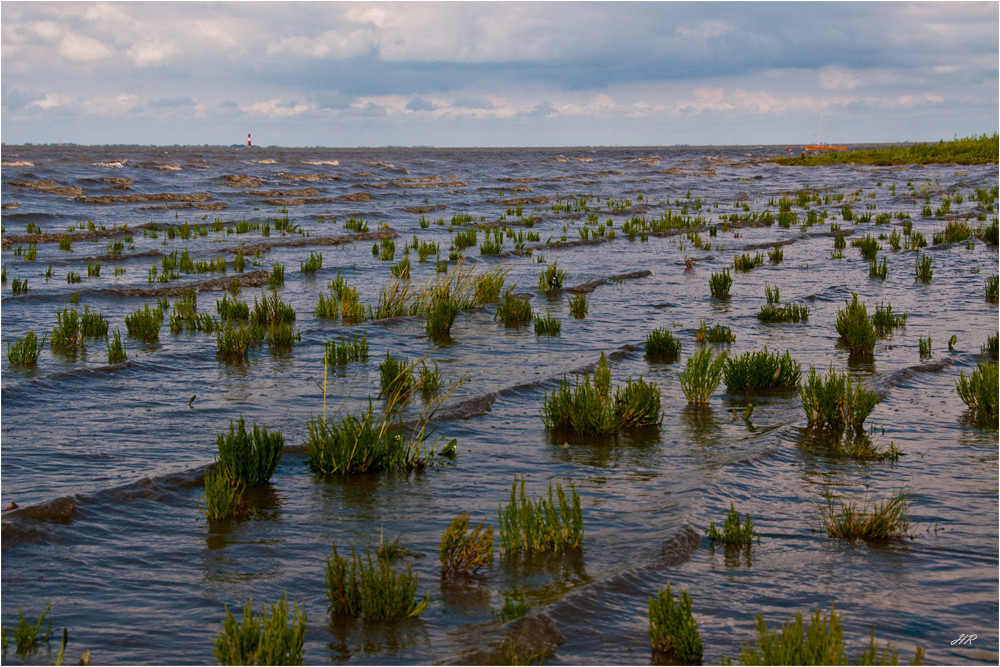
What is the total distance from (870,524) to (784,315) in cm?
777

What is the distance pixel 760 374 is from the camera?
8.92m

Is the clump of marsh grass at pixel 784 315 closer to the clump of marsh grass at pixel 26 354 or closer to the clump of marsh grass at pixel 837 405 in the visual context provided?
the clump of marsh grass at pixel 837 405

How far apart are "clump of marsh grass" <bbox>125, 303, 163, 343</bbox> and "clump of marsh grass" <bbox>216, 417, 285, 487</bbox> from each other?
559 cm

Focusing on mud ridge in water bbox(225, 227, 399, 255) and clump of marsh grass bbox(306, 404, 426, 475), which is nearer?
clump of marsh grass bbox(306, 404, 426, 475)

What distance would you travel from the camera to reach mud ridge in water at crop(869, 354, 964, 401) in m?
8.66

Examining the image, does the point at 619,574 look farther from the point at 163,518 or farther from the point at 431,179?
the point at 431,179

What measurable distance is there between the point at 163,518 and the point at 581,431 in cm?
356

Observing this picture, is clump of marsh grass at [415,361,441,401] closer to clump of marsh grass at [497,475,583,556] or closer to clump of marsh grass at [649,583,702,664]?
clump of marsh grass at [497,475,583,556]

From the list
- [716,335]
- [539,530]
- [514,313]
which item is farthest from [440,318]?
[539,530]

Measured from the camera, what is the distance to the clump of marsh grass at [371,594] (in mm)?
4242

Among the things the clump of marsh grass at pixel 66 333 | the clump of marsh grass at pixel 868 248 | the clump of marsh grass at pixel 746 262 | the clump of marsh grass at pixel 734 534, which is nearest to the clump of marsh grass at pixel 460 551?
the clump of marsh grass at pixel 734 534

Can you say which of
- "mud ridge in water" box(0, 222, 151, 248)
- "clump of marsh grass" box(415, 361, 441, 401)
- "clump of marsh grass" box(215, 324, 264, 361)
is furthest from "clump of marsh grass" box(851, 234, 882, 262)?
"mud ridge in water" box(0, 222, 151, 248)

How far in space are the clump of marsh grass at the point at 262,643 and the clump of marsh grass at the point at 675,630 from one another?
1640mm

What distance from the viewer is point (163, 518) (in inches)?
226
